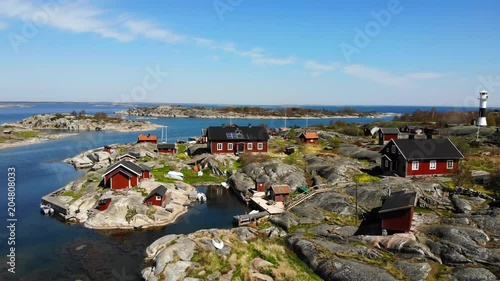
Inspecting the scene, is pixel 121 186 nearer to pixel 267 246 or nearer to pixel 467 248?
pixel 267 246

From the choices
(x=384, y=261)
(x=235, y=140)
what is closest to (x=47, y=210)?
(x=235, y=140)

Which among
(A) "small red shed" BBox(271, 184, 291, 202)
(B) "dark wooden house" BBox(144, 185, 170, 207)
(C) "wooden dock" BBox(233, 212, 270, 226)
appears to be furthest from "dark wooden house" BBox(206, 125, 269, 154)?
(C) "wooden dock" BBox(233, 212, 270, 226)

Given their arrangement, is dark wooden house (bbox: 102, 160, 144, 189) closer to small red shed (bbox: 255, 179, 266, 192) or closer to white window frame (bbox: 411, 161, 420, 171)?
small red shed (bbox: 255, 179, 266, 192)

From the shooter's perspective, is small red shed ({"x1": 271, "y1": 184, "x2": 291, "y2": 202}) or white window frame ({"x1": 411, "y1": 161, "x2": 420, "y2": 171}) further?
white window frame ({"x1": 411, "y1": 161, "x2": 420, "y2": 171})

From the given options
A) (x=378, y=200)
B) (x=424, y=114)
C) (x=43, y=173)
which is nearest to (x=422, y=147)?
(x=378, y=200)

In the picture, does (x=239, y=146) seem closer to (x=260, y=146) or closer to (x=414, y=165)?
(x=260, y=146)

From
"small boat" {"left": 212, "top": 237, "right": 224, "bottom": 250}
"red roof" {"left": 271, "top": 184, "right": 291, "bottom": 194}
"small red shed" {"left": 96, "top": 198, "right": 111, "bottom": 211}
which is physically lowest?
"small boat" {"left": 212, "top": 237, "right": 224, "bottom": 250}
